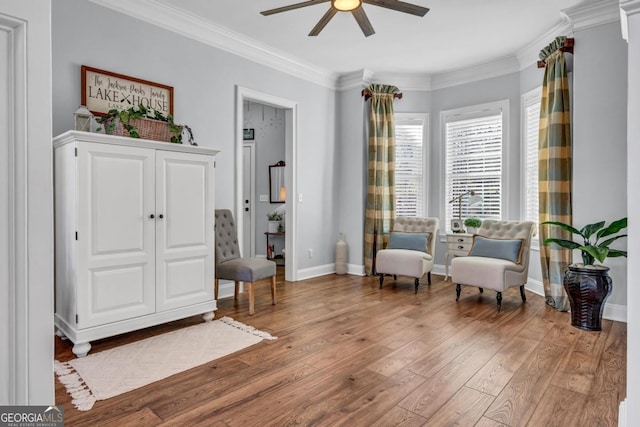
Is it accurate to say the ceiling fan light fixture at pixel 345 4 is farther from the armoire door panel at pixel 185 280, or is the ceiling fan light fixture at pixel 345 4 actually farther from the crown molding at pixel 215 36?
the armoire door panel at pixel 185 280

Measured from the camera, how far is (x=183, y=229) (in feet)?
10.3

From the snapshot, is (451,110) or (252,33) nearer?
(252,33)

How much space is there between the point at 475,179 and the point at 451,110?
104 cm

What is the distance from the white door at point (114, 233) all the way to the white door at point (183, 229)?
0.08 meters

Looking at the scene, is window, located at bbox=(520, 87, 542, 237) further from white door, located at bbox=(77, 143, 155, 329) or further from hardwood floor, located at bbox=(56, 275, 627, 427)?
white door, located at bbox=(77, 143, 155, 329)

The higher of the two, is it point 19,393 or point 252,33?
point 252,33

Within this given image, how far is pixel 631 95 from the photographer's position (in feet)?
3.71

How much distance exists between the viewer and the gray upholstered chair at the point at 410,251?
14.7ft

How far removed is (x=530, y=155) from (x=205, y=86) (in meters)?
3.82

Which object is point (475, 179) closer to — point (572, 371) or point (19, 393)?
point (572, 371)

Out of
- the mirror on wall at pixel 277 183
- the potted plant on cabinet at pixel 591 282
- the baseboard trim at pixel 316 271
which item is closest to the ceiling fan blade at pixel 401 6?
the potted plant on cabinet at pixel 591 282

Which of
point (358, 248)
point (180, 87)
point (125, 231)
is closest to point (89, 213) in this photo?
point (125, 231)

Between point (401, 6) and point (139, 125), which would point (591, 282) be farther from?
point (139, 125)

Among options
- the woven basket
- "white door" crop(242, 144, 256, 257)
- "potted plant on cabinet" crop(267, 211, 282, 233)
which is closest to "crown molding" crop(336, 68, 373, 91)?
"white door" crop(242, 144, 256, 257)
